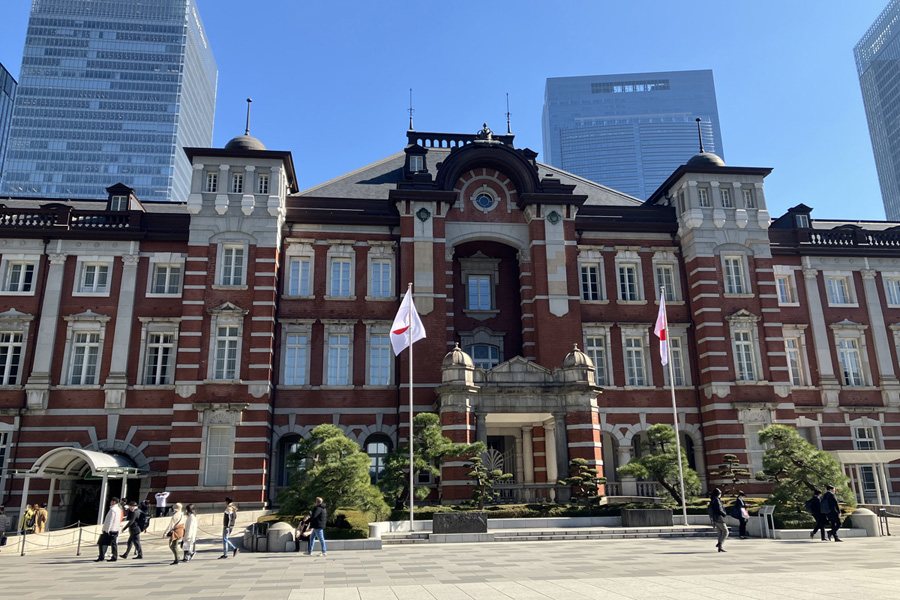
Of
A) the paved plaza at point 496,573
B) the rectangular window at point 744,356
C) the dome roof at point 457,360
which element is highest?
the rectangular window at point 744,356

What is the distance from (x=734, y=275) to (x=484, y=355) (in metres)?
12.7

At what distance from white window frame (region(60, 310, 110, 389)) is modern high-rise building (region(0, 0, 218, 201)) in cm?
8046

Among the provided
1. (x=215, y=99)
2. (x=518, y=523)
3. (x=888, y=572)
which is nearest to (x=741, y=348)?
(x=518, y=523)

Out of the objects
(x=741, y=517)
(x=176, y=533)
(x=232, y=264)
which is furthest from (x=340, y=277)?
(x=741, y=517)

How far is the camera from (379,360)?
3139 centimetres

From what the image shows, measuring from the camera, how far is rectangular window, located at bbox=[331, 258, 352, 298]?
32.1 metres

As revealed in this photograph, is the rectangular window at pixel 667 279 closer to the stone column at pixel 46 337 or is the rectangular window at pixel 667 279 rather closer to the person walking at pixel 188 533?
the person walking at pixel 188 533

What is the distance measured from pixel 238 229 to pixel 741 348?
935 inches

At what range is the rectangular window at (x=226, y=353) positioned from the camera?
2944 cm

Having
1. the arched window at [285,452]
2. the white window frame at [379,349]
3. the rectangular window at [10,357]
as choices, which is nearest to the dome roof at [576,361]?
the white window frame at [379,349]

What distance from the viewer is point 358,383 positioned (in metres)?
30.8

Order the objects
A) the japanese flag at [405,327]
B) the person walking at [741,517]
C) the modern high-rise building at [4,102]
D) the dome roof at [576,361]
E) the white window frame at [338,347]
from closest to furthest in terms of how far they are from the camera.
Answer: the person walking at [741,517] → the japanese flag at [405,327] → the dome roof at [576,361] → the white window frame at [338,347] → the modern high-rise building at [4,102]

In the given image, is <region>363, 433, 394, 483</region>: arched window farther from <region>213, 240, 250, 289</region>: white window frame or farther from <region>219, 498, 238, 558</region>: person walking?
<region>219, 498, 238, 558</region>: person walking

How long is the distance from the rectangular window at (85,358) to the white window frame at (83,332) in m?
0.04
